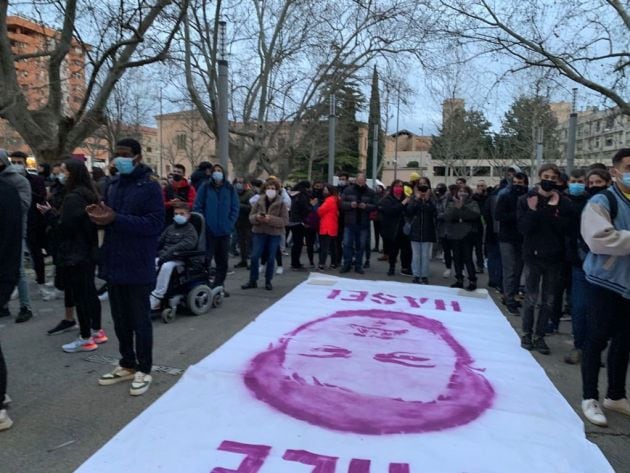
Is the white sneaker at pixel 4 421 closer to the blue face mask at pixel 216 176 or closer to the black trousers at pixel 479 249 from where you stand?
the blue face mask at pixel 216 176

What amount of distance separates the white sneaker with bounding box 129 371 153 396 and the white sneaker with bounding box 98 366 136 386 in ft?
0.53

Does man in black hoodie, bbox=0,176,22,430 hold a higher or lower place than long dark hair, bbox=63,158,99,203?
lower

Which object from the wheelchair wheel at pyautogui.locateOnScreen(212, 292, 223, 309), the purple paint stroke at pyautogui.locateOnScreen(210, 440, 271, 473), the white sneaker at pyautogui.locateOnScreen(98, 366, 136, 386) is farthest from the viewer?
the wheelchair wheel at pyautogui.locateOnScreen(212, 292, 223, 309)

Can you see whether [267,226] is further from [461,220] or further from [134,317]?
[134,317]

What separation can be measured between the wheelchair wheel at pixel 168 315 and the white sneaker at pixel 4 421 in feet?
8.44

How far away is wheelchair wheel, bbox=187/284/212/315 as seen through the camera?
6.24m

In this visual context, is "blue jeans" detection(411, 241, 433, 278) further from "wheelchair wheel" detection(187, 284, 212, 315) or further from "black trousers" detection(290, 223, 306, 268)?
"wheelchair wheel" detection(187, 284, 212, 315)

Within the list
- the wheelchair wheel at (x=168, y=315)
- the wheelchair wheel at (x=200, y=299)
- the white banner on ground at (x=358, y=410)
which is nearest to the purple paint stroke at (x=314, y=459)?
the white banner on ground at (x=358, y=410)

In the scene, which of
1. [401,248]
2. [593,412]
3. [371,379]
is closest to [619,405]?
[593,412]

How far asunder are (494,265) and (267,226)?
3786 mm

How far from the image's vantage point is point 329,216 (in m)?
9.82

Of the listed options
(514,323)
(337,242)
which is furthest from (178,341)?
(337,242)

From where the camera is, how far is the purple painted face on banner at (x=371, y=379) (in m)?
3.48

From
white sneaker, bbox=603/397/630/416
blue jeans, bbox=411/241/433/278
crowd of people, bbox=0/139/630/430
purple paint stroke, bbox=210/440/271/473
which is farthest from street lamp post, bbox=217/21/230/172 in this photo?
white sneaker, bbox=603/397/630/416
